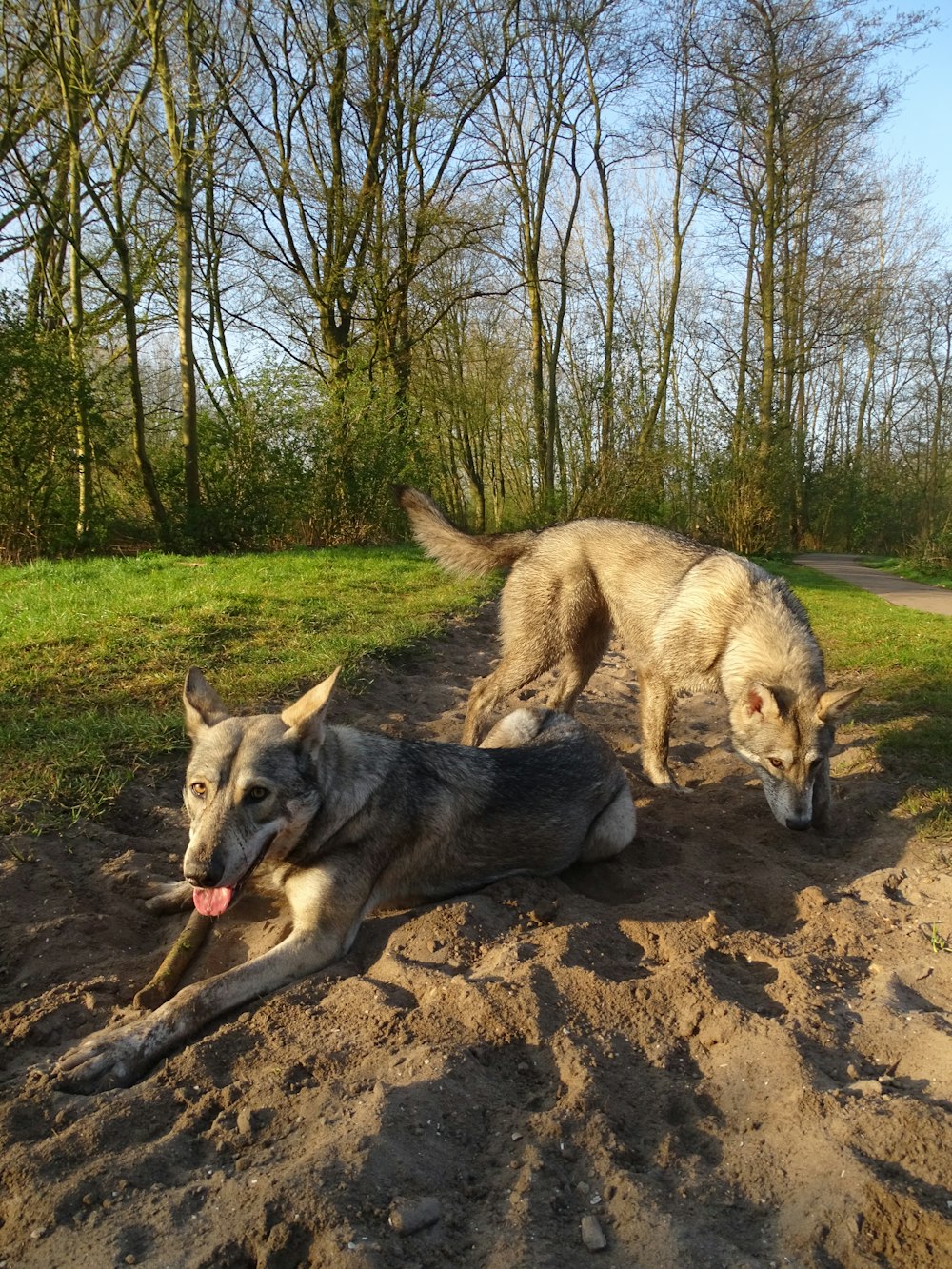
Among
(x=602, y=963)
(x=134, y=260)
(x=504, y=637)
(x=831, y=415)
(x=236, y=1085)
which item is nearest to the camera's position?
(x=236, y=1085)

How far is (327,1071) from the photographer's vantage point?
2777 millimetres

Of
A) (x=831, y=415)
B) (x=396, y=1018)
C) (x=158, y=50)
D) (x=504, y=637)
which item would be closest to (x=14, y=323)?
(x=158, y=50)

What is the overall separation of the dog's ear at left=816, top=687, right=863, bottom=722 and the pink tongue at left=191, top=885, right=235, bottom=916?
3.95 meters

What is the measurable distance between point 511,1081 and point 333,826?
5.00 ft

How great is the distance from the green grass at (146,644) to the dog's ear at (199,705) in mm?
1074

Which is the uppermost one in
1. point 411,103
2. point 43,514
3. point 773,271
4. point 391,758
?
point 411,103

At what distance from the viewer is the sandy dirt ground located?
6.91ft

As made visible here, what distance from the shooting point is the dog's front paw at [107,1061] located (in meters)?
2.78

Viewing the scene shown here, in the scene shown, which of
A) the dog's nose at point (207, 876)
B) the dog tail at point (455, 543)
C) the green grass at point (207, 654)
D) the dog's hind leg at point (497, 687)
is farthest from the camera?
the dog tail at point (455, 543)

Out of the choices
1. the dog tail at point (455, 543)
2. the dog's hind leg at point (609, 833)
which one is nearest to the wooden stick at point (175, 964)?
the dog's hind leg at point (609, 833)

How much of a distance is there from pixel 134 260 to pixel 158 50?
4.11 meters

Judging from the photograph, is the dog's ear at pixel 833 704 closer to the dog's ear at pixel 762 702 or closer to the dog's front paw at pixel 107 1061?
the dog's ear at pixel 762 702

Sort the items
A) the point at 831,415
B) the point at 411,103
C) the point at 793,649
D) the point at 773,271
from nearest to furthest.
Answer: the point at 793,649 → the point at 411,103 → the point at 773,271 → the point at 831,415

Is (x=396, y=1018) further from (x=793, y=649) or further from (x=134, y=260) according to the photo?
(x=134, y=260)
